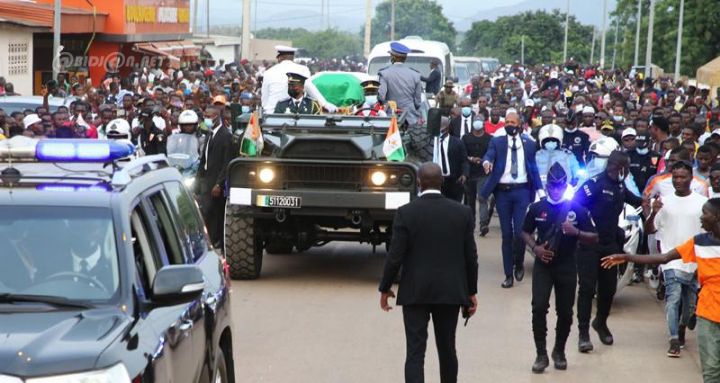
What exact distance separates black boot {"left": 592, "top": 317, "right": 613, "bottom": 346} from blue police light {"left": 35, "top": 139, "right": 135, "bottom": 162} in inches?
244

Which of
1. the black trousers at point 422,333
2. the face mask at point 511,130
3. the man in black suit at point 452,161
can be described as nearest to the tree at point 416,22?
the man in black suit at point 452,161

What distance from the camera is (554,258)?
409 inches

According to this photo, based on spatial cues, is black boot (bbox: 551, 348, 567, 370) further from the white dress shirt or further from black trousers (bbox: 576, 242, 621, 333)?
the white dress shirt

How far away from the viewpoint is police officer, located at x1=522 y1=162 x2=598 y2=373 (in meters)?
10.4

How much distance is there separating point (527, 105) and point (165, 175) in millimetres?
21459

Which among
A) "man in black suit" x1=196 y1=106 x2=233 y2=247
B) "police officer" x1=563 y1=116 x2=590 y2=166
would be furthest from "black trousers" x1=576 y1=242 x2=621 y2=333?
"police officer" x1=563 y1=116 x2=590 y2=166

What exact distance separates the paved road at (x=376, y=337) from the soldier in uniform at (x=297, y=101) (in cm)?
178

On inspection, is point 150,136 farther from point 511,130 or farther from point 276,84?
point 511,130

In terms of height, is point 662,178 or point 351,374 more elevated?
point 662,178

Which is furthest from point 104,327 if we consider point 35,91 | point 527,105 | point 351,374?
point 35,91

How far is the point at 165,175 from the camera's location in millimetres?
7105

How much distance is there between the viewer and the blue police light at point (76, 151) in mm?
6398

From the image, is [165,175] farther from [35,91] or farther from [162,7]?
[162,7]

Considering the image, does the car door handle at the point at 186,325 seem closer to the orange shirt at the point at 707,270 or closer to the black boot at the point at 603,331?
the orange shirt at the point at 707,270
